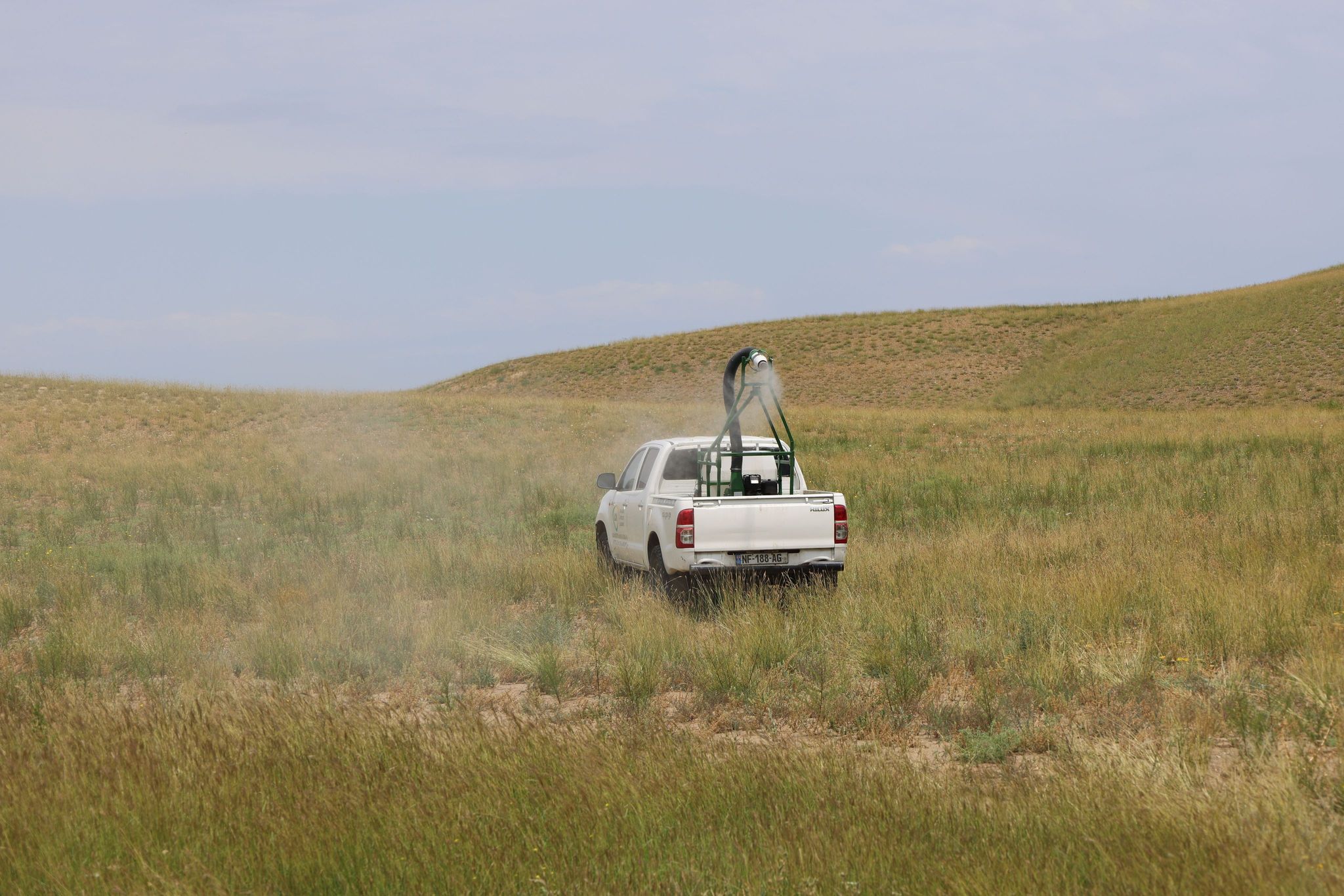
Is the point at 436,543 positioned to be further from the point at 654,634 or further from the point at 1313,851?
the point at 1313,851

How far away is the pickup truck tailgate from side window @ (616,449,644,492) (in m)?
2.50

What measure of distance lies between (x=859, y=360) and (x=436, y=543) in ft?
265

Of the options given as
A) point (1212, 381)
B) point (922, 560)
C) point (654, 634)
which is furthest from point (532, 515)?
point (1212, 381)

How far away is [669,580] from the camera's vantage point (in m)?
11.6

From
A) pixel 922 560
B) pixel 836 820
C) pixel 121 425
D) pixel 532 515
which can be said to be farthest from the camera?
pixel 121 425

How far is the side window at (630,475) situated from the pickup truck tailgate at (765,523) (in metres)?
2.50

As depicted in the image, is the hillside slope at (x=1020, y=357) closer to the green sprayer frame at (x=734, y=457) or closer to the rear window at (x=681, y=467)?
the green sprayer frame at (x=734, y=457)

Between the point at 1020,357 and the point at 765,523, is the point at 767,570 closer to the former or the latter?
the point at 765,523

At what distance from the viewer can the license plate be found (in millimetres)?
11328

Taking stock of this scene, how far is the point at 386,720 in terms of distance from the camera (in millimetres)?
6816

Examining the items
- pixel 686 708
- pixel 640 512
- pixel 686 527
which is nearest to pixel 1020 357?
pixel 640 512

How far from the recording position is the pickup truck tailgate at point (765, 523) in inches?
443

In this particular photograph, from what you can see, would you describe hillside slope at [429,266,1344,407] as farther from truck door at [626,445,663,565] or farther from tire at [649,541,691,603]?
tire at [649,541,691,603]

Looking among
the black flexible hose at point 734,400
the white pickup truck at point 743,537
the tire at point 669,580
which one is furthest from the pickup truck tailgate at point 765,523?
the black flexible hose at point 734,400
